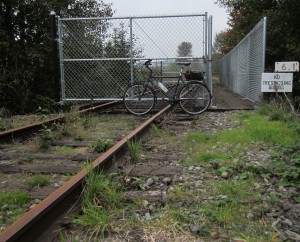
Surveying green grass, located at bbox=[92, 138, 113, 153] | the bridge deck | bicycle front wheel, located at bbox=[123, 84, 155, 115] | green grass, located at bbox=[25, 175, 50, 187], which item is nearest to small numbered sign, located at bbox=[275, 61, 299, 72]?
the bridge deck

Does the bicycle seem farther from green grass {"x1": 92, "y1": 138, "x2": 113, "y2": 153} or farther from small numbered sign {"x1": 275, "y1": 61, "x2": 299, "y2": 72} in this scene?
green grass {"x1": 92, "y1": 138, "x2": 113, "y2": 153}

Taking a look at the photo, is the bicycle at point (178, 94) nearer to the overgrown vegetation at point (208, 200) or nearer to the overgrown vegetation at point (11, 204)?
the overgrown vegetation at point (208, 200)

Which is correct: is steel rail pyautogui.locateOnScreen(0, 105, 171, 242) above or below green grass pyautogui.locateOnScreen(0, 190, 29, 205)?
above

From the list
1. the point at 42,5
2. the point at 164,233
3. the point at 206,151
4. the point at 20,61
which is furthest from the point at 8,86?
the point at 164,233

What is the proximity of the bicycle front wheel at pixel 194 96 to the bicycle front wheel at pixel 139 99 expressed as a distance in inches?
27.5

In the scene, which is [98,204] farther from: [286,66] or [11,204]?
[286,66]

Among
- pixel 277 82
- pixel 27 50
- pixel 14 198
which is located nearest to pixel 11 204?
pixel 14 198

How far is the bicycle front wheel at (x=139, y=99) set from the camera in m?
8.22

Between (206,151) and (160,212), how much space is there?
2.05 meters

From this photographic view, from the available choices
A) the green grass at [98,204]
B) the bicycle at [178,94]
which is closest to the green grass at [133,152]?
the green grass at [98,204]

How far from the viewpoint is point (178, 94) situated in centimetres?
824

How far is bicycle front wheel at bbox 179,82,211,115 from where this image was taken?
26.8ft

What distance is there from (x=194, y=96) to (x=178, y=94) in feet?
1.21

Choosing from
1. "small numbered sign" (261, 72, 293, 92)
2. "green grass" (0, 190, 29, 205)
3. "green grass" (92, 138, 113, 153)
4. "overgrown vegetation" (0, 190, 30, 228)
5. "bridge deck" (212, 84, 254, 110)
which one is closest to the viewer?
"overgrown vegetation" (0, 190, 30, 228)
